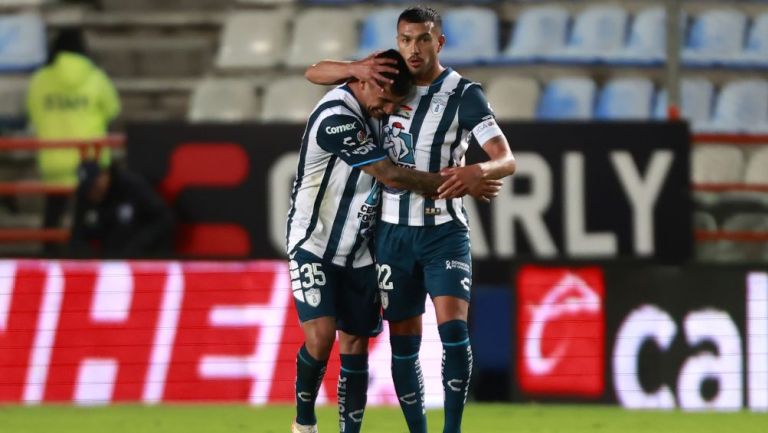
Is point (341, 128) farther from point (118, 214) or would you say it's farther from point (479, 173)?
point (118, 214)

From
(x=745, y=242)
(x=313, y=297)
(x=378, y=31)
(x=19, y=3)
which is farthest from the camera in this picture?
(x=19, y=3)

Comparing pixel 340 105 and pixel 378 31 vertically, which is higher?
pixel 340 105

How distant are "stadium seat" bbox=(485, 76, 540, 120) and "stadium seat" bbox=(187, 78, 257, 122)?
2102 mm

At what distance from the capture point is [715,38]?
45.5 ft

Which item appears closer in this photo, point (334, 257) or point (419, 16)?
point (419, 16)

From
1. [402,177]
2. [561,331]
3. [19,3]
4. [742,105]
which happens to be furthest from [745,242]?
[19,3]

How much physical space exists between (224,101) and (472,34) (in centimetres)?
220

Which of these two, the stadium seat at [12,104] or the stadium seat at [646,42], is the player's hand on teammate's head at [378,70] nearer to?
the stadium seat at [646,42]

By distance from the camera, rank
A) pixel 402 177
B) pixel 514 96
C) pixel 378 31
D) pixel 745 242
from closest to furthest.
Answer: pixel 402 177 → pixel 745 242 → pixel 514 96 → pixel 378 31

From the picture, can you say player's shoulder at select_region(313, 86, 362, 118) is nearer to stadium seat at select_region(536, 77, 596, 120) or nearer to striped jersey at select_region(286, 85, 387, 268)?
striped jersey at select_region(286, 85, 387, 268)

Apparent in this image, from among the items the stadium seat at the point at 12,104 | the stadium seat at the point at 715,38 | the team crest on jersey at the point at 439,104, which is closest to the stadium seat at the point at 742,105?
the stadium seat at the point at 715,38

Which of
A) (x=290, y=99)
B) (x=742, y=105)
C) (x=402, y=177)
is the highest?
(x=402, y=177)

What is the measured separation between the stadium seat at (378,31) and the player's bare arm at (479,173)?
734 cm

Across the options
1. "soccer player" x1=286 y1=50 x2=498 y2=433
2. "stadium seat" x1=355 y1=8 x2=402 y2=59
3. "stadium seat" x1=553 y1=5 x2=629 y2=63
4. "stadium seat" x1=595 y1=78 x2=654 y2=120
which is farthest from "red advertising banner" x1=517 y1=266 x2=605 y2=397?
"stadium seat" x1=355 y1=8 x2=402 y2=59
